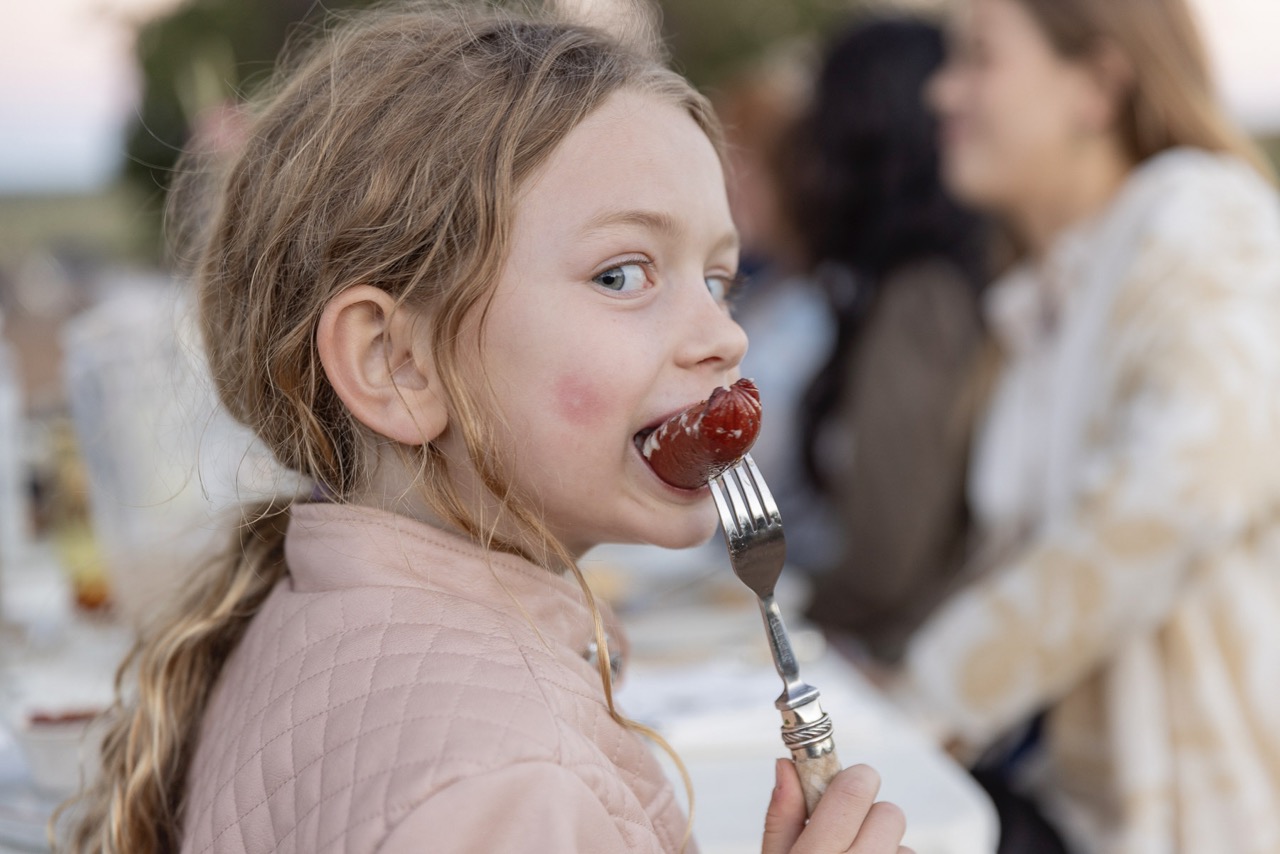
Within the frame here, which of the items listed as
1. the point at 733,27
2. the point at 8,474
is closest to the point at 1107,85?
the point at 8,474

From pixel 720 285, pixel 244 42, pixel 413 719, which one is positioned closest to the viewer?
pixel 413 719

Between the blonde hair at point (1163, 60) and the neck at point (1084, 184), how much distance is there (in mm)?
94

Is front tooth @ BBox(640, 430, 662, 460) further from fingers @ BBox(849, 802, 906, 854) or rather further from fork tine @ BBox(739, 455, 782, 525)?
fingers @ BBox(849, 802, 906, 854)

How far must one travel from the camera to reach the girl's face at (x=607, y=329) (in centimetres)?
86

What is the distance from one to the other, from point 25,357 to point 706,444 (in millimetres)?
2717

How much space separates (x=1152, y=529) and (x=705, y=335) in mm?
1086

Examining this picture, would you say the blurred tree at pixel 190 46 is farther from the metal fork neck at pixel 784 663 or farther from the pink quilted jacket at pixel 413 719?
the metal fork neck at pixel 784 663

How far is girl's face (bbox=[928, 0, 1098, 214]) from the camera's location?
2148mm

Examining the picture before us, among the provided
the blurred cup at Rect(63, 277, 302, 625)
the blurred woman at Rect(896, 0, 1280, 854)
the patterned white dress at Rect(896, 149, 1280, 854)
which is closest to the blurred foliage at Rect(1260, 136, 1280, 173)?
the blurred woman at Rect(896, 0, 1280, 854)

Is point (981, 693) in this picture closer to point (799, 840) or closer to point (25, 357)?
point (799, 840)

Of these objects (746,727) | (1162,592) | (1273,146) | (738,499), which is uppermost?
(738,499)

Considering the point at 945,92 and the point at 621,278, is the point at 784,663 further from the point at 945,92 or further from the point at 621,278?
the point at 945,92

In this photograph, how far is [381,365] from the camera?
88 cm

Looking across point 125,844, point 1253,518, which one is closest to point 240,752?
point 125,844
